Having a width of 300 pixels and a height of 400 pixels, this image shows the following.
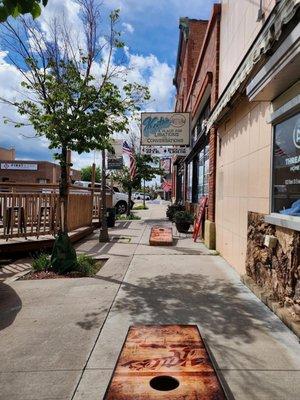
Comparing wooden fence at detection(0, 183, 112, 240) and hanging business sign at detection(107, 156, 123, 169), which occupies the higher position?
hanging business sign at detection(107, 156, 123, 169)

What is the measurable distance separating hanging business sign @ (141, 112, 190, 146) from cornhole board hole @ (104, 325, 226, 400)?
42.2ft

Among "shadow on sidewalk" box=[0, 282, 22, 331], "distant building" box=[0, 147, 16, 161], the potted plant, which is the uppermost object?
"distant building" box=[0, 147, 16, 161]

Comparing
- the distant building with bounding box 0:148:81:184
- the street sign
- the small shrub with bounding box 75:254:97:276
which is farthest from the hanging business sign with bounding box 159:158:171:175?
the small shrub with bounding box 75:254:97:276

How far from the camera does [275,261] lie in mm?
5512

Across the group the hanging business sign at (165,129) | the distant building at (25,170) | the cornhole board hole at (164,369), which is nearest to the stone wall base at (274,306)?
the cornhole board hole at (164,369)

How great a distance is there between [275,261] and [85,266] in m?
4.17

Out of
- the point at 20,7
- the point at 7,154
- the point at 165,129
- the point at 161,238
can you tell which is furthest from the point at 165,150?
the point at 7,154

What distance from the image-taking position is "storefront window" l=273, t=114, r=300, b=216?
4957 millimetres

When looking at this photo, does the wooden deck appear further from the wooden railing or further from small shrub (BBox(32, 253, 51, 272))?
small shrub (BBox(32, 253, 51, 272))

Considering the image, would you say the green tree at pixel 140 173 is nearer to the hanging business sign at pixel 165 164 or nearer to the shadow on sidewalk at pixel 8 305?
the hanging business sign at pixel 165 164

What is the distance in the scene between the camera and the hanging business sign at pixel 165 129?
16578mm

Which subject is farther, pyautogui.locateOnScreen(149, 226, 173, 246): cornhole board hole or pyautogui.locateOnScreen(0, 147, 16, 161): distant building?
pyautogui.locateOnScreen(0, 147, 16, 161): distant building

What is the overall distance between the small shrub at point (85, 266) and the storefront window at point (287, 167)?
4.03 metres

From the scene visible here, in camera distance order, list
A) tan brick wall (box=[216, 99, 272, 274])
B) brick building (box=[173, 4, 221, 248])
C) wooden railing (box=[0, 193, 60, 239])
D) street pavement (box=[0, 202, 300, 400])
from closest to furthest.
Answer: street pavement (box=[0, 202, 300, 400]), tan brick wall (box=[216, 99, 272, 274]), wooden railing (box=[0, 193, 60, 239]), brick building (box=[173, 4, 221, 248])
